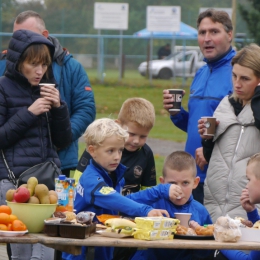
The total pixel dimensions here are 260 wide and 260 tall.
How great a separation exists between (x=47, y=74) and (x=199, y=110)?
4.50 feet

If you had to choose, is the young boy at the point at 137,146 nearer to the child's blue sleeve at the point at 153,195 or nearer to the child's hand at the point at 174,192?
the child's blue sleeve at the point at 153,195

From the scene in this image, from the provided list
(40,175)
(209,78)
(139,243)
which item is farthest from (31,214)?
(209,78)

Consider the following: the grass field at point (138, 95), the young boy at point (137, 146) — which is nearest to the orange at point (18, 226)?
the young boy at point (137, 146)

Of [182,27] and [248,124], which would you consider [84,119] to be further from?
[182,27]

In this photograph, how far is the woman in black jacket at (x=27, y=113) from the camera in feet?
19.6

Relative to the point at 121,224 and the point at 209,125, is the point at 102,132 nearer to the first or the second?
the point at 121,224

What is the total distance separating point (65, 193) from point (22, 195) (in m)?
0.42

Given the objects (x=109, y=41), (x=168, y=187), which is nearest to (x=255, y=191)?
(x=168, y=187)

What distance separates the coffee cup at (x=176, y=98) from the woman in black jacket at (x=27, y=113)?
106 cm

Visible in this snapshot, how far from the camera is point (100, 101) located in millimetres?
26531

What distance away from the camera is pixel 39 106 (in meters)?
5.95

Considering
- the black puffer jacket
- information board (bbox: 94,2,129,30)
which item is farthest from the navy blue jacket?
information board (bbox: 94,2,129,30)

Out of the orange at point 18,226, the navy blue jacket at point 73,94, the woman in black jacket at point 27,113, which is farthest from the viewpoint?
the navy blue jacket at point 73,94

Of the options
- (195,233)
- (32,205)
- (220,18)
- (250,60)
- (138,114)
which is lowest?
(195,233)
